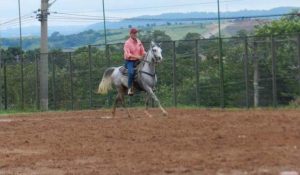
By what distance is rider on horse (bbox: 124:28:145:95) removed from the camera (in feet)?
70.0

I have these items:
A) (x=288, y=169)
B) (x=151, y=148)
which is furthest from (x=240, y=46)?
(x=288, y=169)

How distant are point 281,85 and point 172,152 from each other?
1681cm

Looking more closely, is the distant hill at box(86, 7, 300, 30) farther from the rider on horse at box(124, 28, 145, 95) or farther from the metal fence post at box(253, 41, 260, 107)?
the rider on horse at box(124, 28, 145, 95)

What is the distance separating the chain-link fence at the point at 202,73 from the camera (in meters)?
28.5

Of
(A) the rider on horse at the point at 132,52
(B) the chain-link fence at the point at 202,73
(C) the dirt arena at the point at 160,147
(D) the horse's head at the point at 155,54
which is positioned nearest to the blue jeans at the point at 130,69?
(A) the rider on horse at the point at 132,52

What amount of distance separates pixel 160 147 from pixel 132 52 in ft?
26.8

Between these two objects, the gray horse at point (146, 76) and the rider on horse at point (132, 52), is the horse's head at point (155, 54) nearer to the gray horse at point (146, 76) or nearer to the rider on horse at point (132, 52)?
the gray horse at point (146, 76)

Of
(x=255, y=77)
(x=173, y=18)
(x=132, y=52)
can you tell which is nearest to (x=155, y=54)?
(x=132, y=52)

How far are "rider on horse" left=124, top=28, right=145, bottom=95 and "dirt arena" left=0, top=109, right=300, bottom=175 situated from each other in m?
2.54

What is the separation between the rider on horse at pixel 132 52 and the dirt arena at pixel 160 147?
8.34 ft

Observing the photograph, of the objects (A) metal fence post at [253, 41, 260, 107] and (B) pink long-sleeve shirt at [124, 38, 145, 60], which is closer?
(B) pink long-sleeve shirt at [124, 38, 145, 60]

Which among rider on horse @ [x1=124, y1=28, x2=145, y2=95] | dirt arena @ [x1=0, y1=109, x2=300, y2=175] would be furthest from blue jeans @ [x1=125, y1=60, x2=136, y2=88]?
dirt arena @ [x1=0, y1=109, x2=300, y2=175]

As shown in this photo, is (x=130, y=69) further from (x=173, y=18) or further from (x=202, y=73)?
(x=173, y=18)

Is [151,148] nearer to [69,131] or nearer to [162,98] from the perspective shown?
[69,131]
